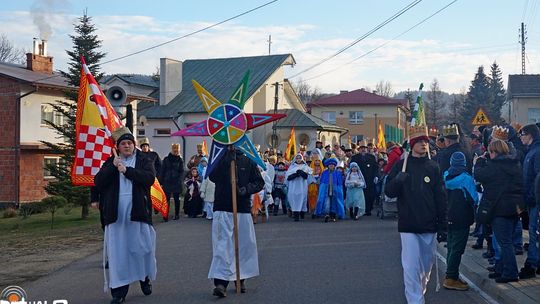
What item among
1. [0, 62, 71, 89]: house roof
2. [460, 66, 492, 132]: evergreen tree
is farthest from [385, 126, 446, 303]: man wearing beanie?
[460, 66, 492, 132]: evergreen tree

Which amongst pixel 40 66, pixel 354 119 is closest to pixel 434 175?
pixel 40 66

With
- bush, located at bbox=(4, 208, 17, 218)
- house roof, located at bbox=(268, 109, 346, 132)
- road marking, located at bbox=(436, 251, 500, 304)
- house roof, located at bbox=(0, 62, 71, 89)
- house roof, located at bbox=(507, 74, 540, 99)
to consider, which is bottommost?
bush, located at bbox=(4, 208, 17, 218)

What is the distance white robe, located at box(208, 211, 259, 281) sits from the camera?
8867 millimetres

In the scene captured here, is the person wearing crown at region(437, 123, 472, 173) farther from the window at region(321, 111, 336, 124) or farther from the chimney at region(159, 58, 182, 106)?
the window at region(321, 111, 336, 124)

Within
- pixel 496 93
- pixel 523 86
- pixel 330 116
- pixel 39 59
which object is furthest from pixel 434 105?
pixel 39 59

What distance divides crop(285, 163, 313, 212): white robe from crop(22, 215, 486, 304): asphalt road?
10.3ft

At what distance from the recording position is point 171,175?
19.6m

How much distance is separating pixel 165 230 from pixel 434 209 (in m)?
9.84

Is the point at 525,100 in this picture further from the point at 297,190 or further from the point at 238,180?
the point at 238,180

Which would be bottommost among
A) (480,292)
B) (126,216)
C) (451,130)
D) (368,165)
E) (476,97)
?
(480,292)

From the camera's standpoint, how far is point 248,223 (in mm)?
9117

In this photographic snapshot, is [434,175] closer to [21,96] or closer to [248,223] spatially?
[248,223]

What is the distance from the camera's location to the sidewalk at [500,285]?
8195 mm

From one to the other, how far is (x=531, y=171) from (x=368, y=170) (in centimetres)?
1074
